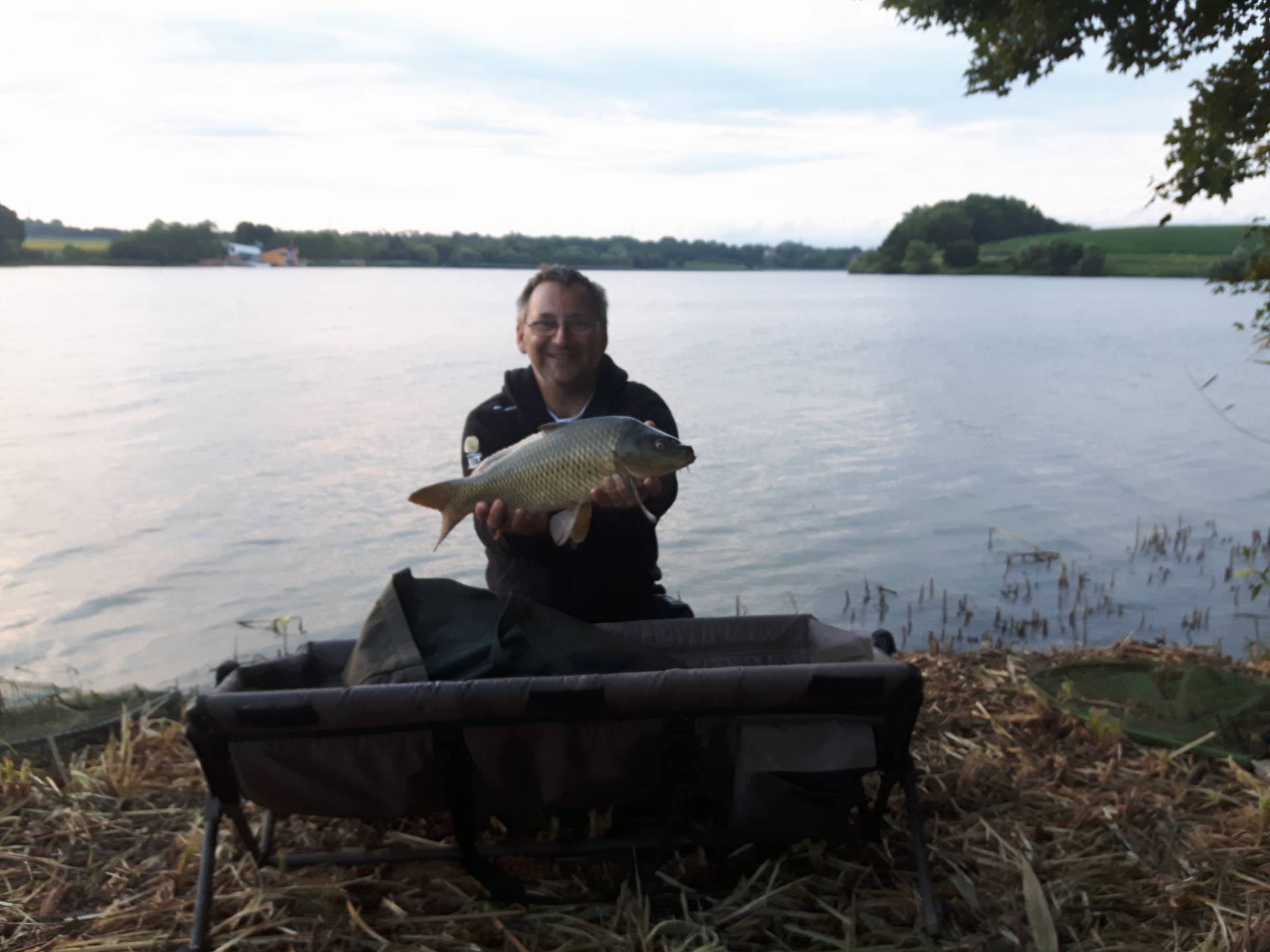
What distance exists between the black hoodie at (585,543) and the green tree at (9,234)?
27405 millimetres

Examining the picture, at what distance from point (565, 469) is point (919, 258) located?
73.7 m

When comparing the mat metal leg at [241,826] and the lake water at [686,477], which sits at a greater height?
the mat metal leg at [241,826]

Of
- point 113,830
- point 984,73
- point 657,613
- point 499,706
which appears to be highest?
point 984,73

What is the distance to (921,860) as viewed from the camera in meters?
2.44

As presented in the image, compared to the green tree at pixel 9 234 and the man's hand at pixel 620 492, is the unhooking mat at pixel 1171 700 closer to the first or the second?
the man's hand at pixel 620 492

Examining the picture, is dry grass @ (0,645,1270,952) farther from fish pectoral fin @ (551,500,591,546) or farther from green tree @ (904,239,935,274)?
green tree @ (904,239,935,274)

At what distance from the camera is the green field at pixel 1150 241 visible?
57594 millimetres

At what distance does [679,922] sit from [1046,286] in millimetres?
67828

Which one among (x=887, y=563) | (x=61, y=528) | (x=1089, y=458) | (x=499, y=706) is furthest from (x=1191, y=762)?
(x=1089, y=458)

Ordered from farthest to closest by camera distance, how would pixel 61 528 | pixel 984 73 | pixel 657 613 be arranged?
1. pixel 61 528
2. pixel 984 73
3. pixel 657 613

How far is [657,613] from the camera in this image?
3.60m

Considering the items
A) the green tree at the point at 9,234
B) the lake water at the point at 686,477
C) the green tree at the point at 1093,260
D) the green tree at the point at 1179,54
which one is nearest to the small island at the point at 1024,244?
the green tree at the point at 1093,260

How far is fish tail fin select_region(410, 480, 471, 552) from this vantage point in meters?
3.12

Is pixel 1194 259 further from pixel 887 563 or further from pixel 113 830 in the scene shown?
pixel 113 830
